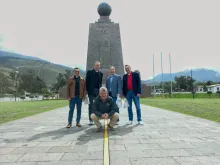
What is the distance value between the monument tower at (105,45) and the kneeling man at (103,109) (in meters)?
35.8

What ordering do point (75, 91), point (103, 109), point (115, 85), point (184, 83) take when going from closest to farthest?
point (103, 109) < point (75, 91) < point (115, 85) < point (184, 83)

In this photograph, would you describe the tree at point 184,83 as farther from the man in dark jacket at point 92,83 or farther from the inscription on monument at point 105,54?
the man in dark jacket at point 92,83

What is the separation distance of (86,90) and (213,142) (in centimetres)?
466

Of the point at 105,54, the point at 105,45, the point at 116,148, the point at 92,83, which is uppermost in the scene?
the point at 105,45

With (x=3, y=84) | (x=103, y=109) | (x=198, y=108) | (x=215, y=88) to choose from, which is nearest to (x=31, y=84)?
(x=3, y=84)

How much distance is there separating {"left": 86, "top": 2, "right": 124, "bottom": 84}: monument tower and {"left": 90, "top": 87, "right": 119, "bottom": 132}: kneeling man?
35819mm

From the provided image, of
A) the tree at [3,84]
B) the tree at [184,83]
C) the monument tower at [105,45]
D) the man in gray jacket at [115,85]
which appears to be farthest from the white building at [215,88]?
the man in gray jacket at [115,85]

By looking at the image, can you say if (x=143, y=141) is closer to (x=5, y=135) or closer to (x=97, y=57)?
(x=5, y=135)

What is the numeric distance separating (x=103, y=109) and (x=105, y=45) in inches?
1460

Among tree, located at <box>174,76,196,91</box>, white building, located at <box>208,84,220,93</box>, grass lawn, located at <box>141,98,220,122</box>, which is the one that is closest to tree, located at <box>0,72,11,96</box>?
grass lawn, located at <box>141,98,220,122</box>

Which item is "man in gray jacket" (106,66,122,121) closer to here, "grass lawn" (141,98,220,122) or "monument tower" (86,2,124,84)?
"grass lawn" (141,98,220,122)

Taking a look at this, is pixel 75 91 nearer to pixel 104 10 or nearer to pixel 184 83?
pixel 104 10

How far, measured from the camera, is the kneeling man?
795 cm

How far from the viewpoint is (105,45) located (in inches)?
1754
